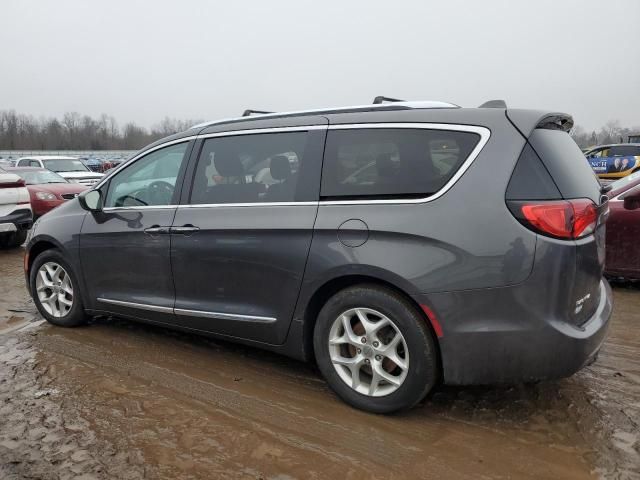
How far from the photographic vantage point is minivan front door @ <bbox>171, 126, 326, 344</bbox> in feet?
10.7

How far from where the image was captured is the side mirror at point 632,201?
18.0 feet

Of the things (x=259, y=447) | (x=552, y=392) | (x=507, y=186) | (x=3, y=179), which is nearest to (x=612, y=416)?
(x=552, y=392)

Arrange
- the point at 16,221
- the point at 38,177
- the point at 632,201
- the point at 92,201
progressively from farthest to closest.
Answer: the point at 38,177, the point at 16,221, the point at 632,201, the point at 92,201

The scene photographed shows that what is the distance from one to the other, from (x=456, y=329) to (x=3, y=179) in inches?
327

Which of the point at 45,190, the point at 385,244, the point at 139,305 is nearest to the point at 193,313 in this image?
the point at 139,305

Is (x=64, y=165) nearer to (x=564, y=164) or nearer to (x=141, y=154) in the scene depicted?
(x=141, y=154)

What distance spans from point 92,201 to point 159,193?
750 millimetres

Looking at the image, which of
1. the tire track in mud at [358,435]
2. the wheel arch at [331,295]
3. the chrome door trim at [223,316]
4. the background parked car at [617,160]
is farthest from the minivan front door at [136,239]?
the background parked car at [617,160]

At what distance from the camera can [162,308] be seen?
388 centimetres

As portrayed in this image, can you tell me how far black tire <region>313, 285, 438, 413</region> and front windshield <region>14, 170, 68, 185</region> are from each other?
1058cm

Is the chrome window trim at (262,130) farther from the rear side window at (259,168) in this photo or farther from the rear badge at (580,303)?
the rear badge at (580,303)

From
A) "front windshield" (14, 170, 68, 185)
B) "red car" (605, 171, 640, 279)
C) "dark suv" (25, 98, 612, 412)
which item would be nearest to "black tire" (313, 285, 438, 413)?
"dark suv" (25, 98, 612, 412)

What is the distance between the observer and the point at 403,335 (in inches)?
113

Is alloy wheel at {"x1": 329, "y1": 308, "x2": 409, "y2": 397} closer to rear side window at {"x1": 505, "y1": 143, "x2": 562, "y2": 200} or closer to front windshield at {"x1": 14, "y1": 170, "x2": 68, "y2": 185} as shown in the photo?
rear side window at {"x1": 505, "y1": 143, "x2": 562, "y2": 200}
